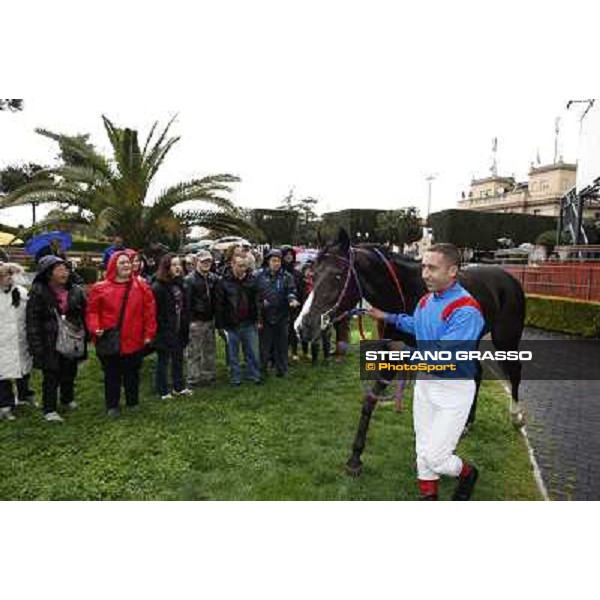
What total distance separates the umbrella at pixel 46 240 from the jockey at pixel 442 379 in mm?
4830

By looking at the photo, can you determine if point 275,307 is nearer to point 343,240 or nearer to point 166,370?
point 166,370

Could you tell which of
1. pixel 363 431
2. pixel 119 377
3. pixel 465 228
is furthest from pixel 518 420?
pixel 119 377

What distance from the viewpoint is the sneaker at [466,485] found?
2.61 meters

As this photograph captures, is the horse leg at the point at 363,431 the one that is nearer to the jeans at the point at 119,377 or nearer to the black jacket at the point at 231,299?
the jeans at the point at 119,377

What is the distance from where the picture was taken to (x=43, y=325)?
4.29m

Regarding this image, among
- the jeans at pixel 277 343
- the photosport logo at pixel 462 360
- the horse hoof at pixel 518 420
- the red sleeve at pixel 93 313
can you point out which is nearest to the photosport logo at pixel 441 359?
the photosport logo at pixel 462 360

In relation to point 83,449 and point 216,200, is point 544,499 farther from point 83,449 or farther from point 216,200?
point 216,200

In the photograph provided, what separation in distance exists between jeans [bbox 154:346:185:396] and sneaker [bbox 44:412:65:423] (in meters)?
1.10

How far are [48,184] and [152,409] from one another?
3892 mm

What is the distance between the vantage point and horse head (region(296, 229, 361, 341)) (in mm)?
2971

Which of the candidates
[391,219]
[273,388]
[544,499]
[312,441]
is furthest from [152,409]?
[544,499]

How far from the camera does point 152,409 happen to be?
4.70 meters

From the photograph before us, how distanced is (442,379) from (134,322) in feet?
10.7

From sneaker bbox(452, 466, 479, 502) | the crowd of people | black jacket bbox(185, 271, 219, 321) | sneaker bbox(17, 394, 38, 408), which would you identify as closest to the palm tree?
the crowd of people
